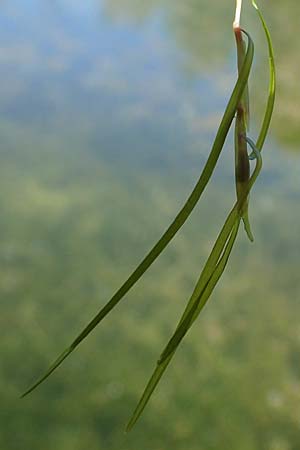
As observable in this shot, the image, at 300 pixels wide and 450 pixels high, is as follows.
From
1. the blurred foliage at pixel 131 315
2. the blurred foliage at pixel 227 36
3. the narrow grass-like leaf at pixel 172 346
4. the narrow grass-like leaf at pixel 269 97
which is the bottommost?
the blurred foliage at pixel 131 315

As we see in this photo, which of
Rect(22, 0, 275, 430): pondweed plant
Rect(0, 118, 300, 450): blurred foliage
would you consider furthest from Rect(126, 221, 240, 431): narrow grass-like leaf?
Rect(0, 118, 300, 450): blurred foliage

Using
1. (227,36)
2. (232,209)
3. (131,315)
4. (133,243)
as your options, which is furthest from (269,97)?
(227,36)

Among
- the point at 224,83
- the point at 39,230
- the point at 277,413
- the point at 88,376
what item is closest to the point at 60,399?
the point at 88,376

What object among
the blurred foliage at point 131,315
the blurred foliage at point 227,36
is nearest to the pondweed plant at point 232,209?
the blurred foliage at point 131,315

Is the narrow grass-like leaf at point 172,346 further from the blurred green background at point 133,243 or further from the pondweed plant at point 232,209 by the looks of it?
the blurred green background at point 133,243

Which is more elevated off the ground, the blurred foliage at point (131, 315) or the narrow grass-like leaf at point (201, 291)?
the narrow grass-like leaf at point (201, 291)

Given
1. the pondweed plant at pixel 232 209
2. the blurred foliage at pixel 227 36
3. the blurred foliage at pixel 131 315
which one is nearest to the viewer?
the pondweed plant at pixel 232 209

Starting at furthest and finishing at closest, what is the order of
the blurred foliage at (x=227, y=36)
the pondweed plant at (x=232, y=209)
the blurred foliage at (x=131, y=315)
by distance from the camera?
the blurred foliage at (x=227, y=36) < the blurred foliage at (x=131, y=315) < the pondweed plant at (x=232, y=209)

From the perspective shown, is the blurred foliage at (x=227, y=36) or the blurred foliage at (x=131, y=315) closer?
the blurred foliage at (x=131, y=315)
